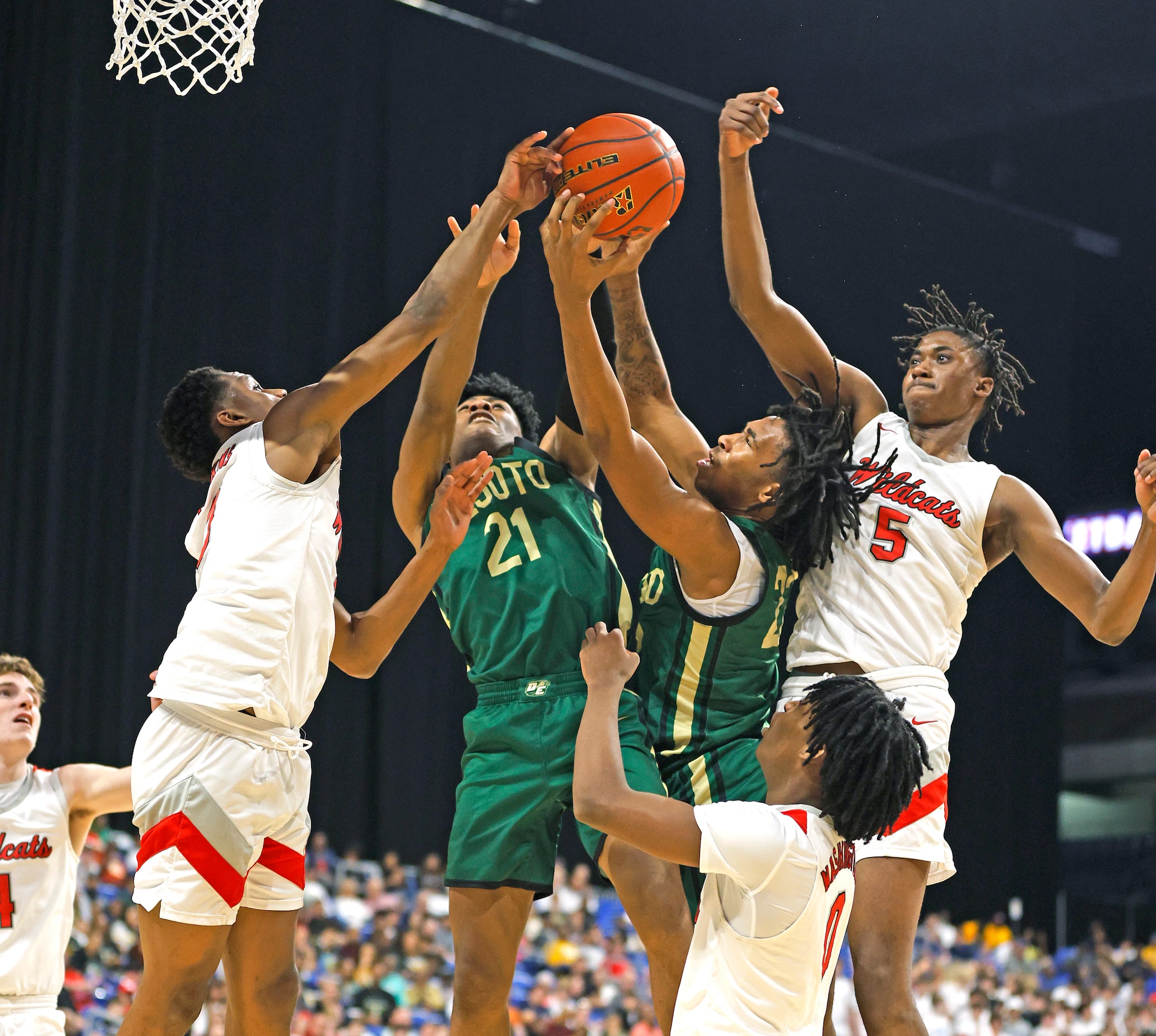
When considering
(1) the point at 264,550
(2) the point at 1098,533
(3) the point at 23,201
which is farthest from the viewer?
(2) the point at 1098,533

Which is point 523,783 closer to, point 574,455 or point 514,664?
point 514,664

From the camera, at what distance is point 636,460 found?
3342mm

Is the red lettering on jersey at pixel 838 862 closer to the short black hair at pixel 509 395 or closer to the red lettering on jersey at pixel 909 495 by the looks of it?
the red lettering on jersey at pixel 909 495

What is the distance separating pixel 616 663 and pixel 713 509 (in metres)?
0.60

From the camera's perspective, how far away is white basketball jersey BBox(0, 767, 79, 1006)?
15.5ft

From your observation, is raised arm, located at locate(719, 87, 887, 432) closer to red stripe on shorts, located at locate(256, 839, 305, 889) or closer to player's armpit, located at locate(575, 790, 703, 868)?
player's armpit, located at locate(575, 790, 703, 868)

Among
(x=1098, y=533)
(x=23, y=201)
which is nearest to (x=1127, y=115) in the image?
(x=1098, y=533)

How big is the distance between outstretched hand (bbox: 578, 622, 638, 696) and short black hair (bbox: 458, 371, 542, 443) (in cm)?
128

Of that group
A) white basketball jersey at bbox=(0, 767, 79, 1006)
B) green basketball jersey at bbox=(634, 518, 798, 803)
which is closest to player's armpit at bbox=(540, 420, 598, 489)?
green basketball jersey at bbox=(634, 518, 798, 803)

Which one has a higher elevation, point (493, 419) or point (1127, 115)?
point (1127, 115)

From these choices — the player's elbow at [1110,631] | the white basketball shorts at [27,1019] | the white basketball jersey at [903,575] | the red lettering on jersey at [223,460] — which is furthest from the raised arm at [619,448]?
the white basketball shorts at [27,1019]

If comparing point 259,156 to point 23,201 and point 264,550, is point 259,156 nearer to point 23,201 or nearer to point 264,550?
point 23,201

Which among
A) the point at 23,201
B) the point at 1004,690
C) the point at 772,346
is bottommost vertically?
the point at 1004,690

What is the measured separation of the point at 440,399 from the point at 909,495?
126 cm
